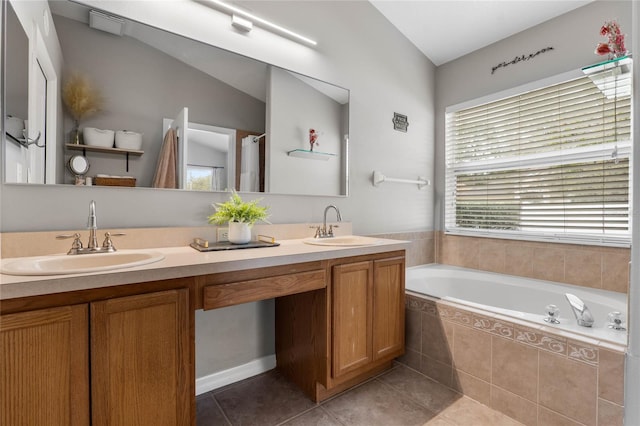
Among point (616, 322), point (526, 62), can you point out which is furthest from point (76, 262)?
point (526, 62)

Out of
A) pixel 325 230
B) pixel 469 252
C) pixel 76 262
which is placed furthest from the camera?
pixel 469 252

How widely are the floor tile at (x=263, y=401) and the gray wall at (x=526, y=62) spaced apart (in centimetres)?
214

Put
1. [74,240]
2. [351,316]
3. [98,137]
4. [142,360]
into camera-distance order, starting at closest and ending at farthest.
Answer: [142,360], [74,240], [98,137], [351,316]

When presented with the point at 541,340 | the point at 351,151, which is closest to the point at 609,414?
the point at 541,340

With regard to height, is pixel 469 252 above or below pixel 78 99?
below

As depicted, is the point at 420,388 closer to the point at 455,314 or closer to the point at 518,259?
the point at 455,314

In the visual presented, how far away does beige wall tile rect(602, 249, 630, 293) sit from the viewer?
7.29ft

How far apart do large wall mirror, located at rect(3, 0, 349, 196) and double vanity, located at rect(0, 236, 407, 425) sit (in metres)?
0.47

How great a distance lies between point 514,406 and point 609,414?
398 millimetres

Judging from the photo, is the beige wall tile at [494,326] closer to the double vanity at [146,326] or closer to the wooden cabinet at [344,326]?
the wooden cabinet at [344,326]

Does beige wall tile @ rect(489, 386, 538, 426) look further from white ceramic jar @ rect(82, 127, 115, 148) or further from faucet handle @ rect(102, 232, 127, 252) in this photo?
white ceramic jar @ rect(82, 127, 115, 148)

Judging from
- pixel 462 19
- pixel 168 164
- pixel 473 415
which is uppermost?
pixel 462 19

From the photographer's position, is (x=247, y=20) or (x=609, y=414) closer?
(x=609, y=414)

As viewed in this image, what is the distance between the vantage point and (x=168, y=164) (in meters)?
1.81
